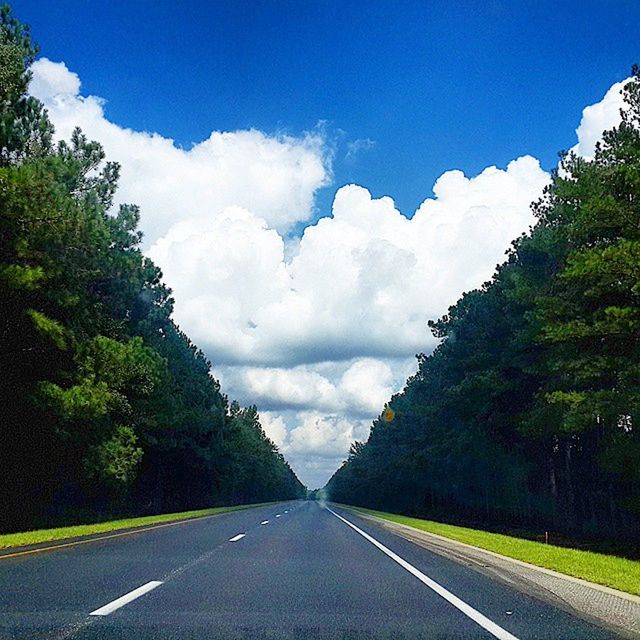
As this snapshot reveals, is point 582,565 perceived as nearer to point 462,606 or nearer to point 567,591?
point 567,591

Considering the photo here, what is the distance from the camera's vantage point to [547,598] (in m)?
9.66

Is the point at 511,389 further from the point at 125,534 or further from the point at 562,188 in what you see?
the point at 125,534

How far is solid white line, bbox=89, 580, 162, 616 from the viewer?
7.72 m

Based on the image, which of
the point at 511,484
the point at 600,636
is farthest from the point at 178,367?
the point at 600,636

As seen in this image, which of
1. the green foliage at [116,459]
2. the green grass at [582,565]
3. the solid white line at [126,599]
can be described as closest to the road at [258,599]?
the solid white line at [126,599]

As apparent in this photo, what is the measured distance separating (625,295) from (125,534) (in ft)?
59.4

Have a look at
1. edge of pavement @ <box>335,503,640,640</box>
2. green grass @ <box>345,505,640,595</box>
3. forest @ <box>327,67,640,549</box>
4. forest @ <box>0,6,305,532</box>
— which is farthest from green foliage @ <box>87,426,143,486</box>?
edge of pavement @ <box>335,503,640,640</box>

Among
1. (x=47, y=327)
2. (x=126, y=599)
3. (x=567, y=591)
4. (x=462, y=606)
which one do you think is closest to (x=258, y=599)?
(x=126, y=599)

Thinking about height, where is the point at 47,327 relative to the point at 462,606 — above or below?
above

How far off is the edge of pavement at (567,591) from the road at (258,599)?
0.96 feet

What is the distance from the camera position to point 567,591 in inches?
404

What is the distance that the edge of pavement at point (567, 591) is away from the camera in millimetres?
7977

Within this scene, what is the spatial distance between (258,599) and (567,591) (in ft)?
14.7

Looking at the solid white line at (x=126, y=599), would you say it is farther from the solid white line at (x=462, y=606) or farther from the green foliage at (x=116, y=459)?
the green foliage at (x=116, y=459)
